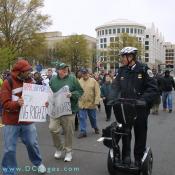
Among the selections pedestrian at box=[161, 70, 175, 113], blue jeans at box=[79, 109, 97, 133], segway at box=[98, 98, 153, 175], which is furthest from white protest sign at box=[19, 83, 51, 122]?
pedestrian at box=[161, 70, 175, 113]

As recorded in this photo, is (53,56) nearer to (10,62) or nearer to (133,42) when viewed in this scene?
(133,42)

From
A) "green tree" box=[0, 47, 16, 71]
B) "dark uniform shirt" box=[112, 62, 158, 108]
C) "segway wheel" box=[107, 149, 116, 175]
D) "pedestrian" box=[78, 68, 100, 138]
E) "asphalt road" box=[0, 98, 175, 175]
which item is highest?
"green tree" box=[0, 47, 16, 71]

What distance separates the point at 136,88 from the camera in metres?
5.52

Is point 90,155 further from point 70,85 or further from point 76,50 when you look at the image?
point 76,50

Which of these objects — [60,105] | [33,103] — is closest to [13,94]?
[33,103]

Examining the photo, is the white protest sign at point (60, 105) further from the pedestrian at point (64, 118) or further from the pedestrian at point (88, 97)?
the pedestrian at point (88, 97)

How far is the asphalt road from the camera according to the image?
629cm

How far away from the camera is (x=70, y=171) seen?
20.4 feet

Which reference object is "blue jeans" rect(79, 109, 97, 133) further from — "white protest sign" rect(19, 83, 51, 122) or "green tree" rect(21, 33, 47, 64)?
"green tree" rect(21, 33, 47, 64)

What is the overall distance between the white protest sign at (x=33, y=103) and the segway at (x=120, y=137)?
3.26 ft

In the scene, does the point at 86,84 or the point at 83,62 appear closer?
the point at 86,84

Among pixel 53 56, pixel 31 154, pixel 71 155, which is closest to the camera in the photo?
pixel 31 154

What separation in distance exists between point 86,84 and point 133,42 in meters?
68.2

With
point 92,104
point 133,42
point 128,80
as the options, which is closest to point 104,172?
point 128,80
